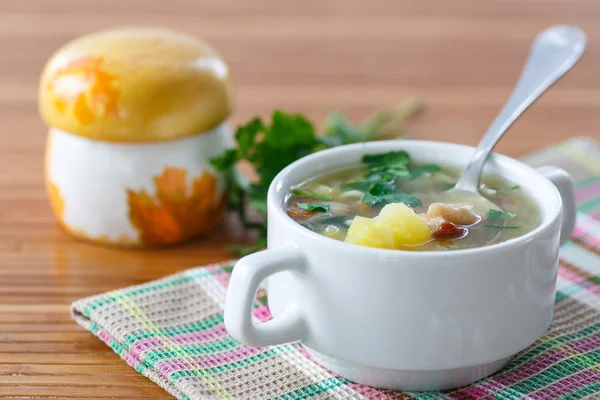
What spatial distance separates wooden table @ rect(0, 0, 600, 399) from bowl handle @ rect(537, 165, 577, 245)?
1.82 ft

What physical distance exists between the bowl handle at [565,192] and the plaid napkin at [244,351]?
0.11 m

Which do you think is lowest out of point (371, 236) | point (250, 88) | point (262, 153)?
point (250, 88)

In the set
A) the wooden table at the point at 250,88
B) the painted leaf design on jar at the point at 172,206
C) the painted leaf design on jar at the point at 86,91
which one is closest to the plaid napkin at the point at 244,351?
the wooden table at the point at 250,88

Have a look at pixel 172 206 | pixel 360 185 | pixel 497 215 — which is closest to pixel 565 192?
pixel 497 215

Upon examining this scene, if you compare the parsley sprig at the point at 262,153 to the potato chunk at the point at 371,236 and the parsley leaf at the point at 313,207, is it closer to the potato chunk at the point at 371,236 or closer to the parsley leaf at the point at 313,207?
the parsley leaf at the point at 313,207

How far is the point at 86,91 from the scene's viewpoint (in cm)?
145

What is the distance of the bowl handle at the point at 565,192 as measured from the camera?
124cm

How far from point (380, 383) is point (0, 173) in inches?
40.4

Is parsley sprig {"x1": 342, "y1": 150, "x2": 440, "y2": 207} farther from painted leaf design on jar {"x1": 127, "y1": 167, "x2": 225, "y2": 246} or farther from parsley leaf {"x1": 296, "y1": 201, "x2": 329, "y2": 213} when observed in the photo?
painted leaf design on jar {"x1": 127, "y1": 167, "x2": 225, "y2": 246}

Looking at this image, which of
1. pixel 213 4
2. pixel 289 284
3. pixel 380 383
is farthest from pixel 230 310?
pixel 213 4

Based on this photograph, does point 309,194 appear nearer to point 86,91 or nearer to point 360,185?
point 360,185

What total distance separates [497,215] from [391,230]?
0.19 meters

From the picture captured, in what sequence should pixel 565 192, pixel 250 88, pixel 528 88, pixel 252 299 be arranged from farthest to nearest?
pixel 250 88, pixel 528 88, pixel 565 192, pixel 252 299

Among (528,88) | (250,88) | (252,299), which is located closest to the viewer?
(252,299)
